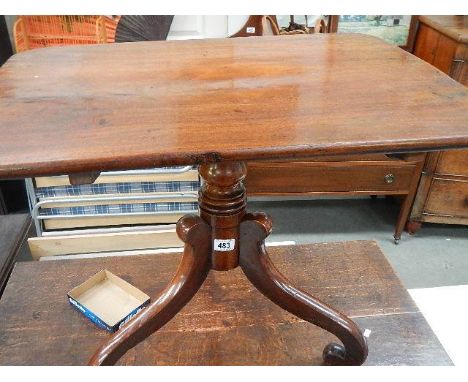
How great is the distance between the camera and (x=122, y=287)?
1.14 meters

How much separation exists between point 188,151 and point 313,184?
4.29 ft

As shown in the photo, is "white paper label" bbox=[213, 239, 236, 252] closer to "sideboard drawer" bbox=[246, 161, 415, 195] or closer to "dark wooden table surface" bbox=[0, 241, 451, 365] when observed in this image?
"dark wooden table surface" bbox=[0, 241, 451, 365]

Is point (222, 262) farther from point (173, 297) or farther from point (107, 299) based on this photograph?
point (107, 299)

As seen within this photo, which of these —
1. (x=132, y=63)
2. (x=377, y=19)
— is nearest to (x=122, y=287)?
(x=132, y=63)

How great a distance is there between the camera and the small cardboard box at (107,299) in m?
1.04

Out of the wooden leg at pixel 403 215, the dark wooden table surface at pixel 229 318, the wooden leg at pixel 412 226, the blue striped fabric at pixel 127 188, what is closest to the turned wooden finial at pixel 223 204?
the dark wooden table surface at pixel 229 318

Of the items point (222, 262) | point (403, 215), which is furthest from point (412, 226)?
point (222, 262)

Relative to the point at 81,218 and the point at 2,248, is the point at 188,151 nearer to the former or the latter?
the point at 2,248

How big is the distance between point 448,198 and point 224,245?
131 cm

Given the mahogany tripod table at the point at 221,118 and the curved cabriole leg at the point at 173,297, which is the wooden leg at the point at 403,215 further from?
the curved cabriole leg at the point at 173,297

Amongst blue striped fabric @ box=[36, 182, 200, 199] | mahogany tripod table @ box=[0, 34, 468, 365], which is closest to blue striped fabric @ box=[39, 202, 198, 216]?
blue striped fabric @ box=[36, 182, 200, 199]

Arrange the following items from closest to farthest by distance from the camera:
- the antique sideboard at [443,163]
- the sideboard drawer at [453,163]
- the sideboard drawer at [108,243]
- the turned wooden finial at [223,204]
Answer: the turned wooden finial at [223,204]
the sideboard drawer at [108,243]
the antique sideboard at [443,163]
the sideboard drawer at [453,163]

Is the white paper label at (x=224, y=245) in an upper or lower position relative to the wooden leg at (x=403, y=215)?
upper

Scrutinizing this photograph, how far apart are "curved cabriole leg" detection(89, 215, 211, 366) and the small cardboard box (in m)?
0.18
